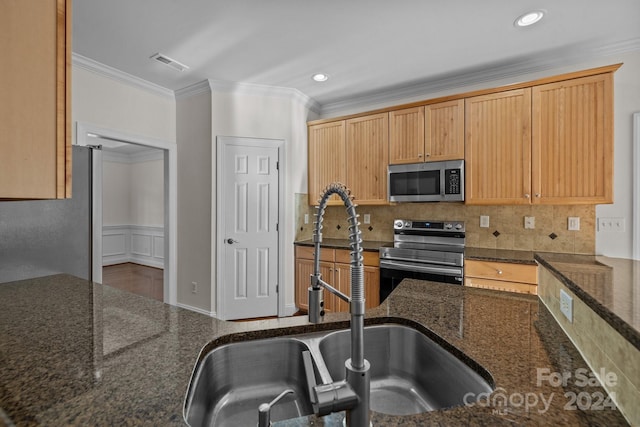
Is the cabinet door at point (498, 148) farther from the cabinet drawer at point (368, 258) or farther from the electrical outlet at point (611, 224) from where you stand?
the cabinet drawer at point (368, 258)

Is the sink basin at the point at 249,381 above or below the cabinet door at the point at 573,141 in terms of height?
below

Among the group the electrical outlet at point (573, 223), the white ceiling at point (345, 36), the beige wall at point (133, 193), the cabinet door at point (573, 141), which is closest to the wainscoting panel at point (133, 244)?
the beige wall at point (133, 193)

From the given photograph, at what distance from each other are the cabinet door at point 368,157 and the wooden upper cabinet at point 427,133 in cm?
10

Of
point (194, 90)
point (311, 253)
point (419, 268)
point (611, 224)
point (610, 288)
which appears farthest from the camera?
point (311, 253)

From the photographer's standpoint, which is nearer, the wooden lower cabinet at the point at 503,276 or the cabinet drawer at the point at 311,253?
the wooden lower cabinet at the point at 503,276

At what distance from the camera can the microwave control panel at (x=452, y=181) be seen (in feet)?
9.49

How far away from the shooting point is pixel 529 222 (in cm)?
288

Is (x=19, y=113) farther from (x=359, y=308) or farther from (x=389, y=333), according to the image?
(x=389, y=333)

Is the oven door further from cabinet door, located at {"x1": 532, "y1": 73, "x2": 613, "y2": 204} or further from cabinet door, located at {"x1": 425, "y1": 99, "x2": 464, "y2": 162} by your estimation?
cabinet door, located at {"x1": 425, "y1": 99, "x2": 464, "y2": 162}

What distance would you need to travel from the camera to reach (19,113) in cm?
64

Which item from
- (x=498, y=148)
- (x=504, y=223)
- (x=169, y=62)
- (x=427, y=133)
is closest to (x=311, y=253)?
(x=427, y=133)

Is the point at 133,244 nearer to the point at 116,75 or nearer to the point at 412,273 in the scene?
the point at 116,75

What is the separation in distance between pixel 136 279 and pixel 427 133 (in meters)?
5.20

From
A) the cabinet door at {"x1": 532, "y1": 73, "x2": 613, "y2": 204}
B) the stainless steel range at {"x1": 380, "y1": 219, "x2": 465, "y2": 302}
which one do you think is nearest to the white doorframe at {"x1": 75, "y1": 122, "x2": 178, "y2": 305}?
the stainless steel range at {"x1": 380, "y1": 219, "x2": 465, "y2": 302}
